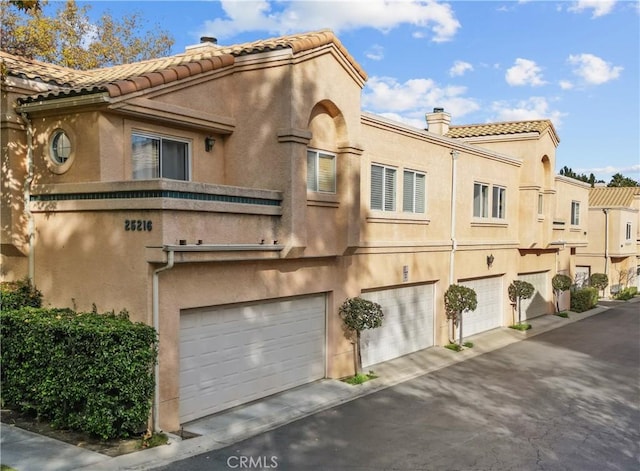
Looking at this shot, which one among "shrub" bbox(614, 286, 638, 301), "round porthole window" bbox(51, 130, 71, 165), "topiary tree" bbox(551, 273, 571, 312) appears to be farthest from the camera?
"shrub" bbox(614, 286, 638, 301)

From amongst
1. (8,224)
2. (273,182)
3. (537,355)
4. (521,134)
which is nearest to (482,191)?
(521,134)

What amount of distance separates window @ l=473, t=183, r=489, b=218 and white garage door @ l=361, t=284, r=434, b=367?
161 inches

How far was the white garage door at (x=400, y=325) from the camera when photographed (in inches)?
617

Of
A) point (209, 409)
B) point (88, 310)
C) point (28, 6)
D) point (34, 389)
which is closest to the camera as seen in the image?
point (28, 6)

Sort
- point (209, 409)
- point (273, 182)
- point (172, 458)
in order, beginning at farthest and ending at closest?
1. point (273, 182)
2. point (209, 409)
3. point (172, 458)

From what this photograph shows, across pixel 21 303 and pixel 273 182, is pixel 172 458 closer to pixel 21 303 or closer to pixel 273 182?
pixel 21 303

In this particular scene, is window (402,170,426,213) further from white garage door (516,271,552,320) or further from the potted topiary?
white garage door (516,271,552,320)

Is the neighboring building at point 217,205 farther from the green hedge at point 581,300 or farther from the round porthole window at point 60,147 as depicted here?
the green hedge at point 581,300

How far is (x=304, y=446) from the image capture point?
9.61 meters

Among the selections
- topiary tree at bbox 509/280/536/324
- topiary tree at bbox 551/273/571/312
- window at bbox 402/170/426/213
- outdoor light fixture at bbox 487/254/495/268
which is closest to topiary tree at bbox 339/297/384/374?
window at bbox 402/170/426/213

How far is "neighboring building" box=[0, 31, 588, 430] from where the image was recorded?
383 inches

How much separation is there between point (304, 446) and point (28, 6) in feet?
25.2

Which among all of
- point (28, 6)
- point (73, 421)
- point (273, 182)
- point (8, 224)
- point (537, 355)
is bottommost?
point (537, 355)

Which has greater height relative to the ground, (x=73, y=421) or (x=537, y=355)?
(x=73, y=421)
